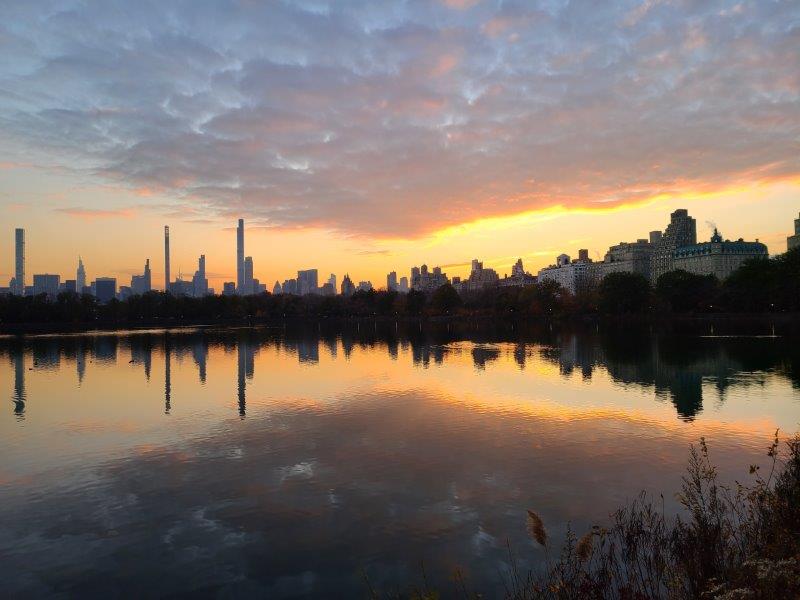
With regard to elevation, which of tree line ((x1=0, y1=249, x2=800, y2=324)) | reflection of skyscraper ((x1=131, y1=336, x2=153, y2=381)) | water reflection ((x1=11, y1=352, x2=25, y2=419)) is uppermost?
tree line ((x1=0, y1=249, x2=800, y2=324))

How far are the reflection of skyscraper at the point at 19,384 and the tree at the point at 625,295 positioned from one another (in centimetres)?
13635

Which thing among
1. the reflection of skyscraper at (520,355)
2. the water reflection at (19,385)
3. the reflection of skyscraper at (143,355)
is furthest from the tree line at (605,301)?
the water reflection at (19,385)

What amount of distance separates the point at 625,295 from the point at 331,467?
485ft

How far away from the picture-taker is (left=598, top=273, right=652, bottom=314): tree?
152 metres

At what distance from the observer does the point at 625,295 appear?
500ft

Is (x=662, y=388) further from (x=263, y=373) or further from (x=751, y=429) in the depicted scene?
(x=263, y=373)

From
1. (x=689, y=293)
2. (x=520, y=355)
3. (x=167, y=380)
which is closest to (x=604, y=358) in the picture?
(x=520, y=355)

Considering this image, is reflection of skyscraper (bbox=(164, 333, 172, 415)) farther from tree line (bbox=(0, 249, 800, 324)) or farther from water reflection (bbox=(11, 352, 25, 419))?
tree line (bbox=(0, 249, 800, 324))

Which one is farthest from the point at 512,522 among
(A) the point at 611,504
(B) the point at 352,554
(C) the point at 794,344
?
(C) the point at 794,344

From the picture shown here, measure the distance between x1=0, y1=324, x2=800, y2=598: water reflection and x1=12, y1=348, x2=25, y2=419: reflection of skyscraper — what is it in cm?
42

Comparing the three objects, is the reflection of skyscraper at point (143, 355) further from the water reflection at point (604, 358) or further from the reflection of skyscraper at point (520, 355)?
the reflection of skyscraper at point (520, 355)

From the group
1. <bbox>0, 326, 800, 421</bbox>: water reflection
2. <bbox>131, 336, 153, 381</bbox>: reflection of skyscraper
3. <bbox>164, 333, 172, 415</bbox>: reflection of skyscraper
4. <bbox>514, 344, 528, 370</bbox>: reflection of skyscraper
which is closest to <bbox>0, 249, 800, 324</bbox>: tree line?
<bbox>0, 326, 800, 421</bbox>: water reflection

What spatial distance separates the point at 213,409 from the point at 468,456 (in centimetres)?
1680

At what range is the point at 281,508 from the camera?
1589 cm
